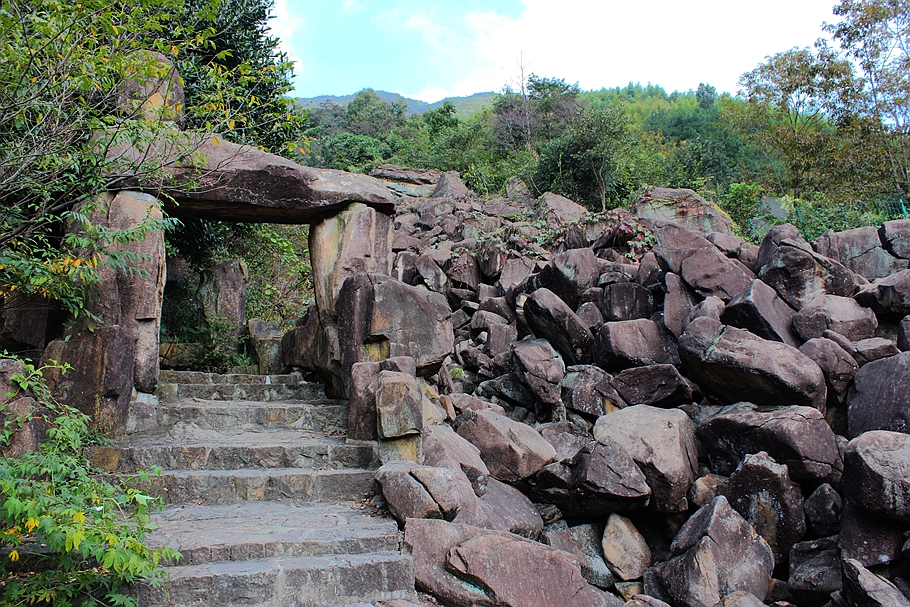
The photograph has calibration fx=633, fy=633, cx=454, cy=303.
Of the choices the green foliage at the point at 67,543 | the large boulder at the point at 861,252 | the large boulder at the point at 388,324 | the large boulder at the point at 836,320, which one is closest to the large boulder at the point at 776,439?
the large boulder at the point at 836,320

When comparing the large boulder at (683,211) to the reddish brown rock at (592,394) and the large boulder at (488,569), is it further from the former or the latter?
the large boulder at (488,569)

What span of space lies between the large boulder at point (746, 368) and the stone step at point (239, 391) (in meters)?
4.48

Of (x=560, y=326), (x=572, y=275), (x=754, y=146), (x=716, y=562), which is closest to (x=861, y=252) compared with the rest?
(x=572, y=275)

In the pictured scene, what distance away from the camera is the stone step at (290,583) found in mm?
3520

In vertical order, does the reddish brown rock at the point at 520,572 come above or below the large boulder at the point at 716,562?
above

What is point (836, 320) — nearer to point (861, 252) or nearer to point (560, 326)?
point (861, 252)

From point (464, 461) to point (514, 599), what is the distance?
70.7 inches

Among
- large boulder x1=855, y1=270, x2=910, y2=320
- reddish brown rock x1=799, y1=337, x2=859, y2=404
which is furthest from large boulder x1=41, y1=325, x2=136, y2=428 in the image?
large boulder x1=855, y1=270, x2=910, y2=320

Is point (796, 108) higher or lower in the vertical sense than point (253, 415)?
higher

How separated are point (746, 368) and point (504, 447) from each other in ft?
9.25

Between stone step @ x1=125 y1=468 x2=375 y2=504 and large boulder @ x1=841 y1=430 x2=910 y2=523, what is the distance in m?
4.01

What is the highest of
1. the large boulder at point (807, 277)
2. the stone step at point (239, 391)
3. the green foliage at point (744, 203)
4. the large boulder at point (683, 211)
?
the green foliage at point (744, 203)

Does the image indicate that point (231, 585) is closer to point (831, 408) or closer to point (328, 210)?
point (328, 210)

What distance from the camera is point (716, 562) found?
5289 mm
